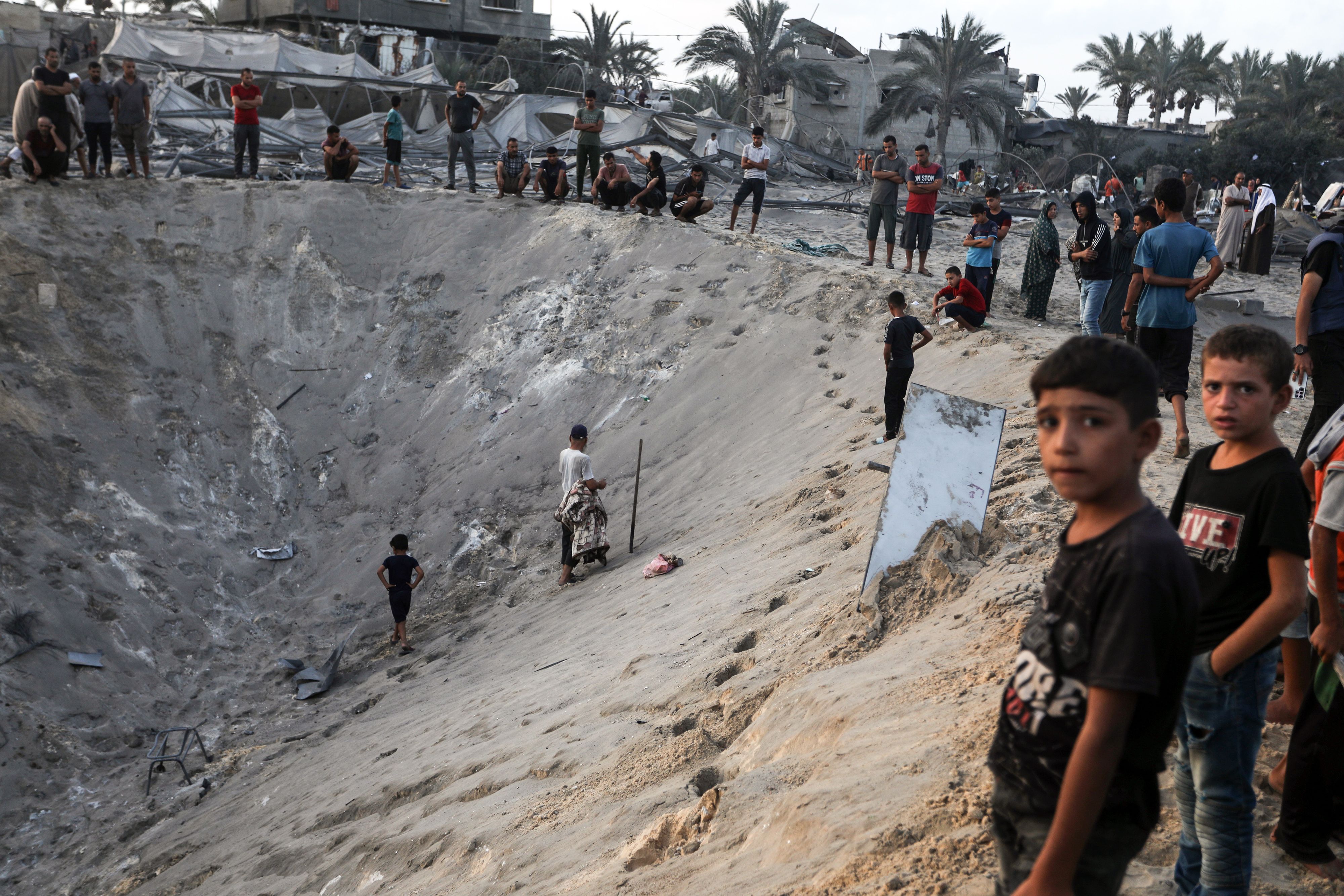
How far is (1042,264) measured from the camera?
37.3 feet

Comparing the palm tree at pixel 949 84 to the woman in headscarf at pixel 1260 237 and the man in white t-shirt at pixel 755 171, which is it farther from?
the man in white t-shirt at pixel 755 171

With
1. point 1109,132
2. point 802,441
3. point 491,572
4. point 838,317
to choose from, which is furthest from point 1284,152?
point 491,572

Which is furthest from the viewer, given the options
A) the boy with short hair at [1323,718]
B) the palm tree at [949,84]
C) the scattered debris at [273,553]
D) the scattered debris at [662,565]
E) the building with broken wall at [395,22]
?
the building with broken wall at [395,22]

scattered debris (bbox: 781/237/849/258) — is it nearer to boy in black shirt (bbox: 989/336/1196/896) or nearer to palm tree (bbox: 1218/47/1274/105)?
boy in black shirt (bbox: 989/336/1196/896)

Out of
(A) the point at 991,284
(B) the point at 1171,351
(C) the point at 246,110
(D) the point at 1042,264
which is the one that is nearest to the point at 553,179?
(C) the point at 246,110

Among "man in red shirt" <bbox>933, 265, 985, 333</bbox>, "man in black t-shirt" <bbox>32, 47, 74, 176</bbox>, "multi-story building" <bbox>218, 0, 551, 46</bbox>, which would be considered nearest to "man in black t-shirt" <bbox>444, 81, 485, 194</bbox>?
"man in black t-shirt" <bbox>32, 47, 74, 176</bbox>

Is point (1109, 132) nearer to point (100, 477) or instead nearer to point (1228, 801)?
point (100, 477)

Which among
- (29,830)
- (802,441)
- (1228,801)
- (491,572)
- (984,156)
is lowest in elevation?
(29,830)

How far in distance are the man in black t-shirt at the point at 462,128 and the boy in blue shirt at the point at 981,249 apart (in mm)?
7777

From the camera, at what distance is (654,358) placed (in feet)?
37.9

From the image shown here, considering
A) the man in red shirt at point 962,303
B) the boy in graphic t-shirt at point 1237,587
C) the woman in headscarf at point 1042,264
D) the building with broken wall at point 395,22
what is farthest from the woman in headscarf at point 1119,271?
the building with broken wall at point 395,22

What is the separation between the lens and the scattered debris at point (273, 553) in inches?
418

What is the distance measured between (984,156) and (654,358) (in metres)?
26.8

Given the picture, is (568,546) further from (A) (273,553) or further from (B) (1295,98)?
(B) (1295,98)
